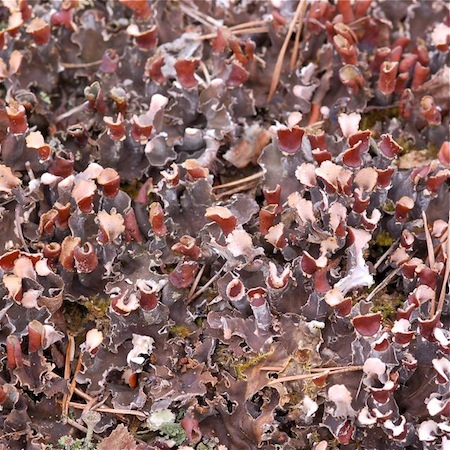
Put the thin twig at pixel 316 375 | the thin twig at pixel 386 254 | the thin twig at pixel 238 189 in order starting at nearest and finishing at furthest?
the thin twig at pixel 316 375 < the thin twig at pixel 386 254 < the thin twig at pixel 238 189

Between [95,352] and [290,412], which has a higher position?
[95,352]

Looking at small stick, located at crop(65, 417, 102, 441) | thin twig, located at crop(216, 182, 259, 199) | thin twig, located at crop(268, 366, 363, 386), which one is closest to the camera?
thin twig, located at crop(268, 366, 363, 386)

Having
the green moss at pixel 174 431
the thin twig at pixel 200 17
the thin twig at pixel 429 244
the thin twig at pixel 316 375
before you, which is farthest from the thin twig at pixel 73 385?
the thin twig at pixel 200 17

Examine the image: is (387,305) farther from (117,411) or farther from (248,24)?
(248,24)

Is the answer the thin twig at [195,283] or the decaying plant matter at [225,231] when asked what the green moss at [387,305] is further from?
the thin twig at [195,283]

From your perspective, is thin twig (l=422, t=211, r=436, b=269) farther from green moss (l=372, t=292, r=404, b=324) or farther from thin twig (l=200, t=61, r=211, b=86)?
thin twig (l=200, t=61, r=211, b=86)

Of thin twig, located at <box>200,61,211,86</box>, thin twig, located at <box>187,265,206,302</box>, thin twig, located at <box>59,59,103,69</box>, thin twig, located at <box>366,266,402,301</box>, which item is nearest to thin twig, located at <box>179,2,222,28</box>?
thin twig, located at <box>200,61,211,86</box>

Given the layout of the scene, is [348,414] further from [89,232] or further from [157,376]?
[89,232]

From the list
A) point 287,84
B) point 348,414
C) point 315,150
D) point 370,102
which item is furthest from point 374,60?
point 348,414
